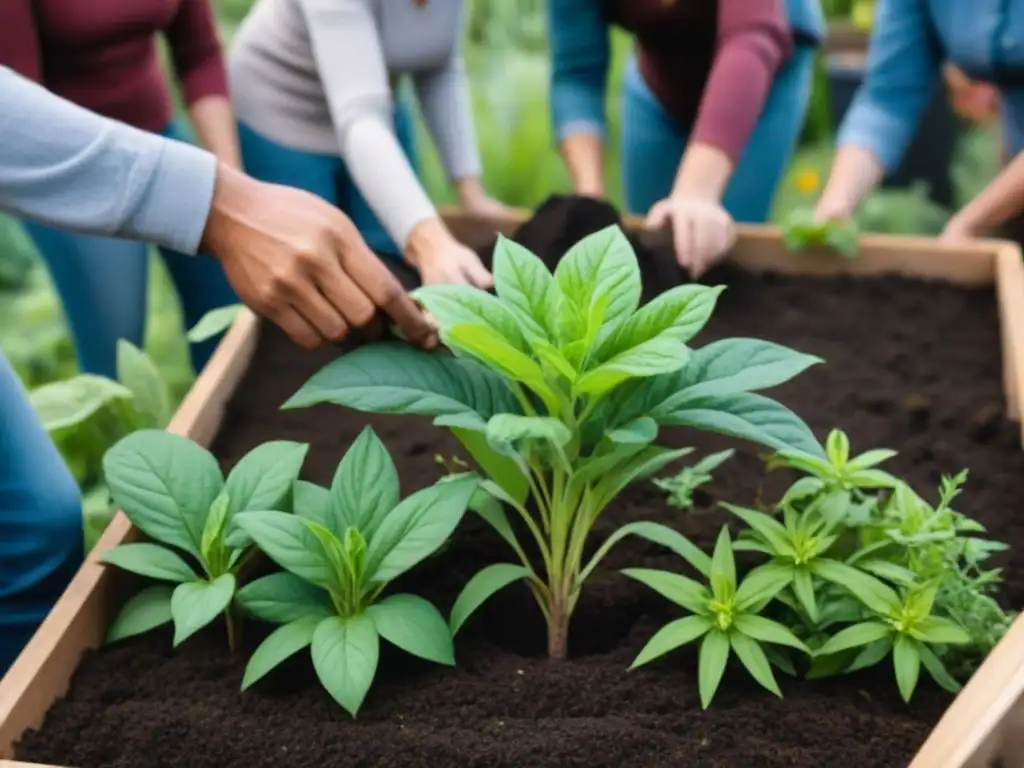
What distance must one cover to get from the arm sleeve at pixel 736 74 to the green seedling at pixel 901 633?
2.97ft

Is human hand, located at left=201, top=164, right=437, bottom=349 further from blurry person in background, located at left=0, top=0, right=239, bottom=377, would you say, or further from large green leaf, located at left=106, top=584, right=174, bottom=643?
blurry person in background, located at left=0, top=0, right=239, bottom=377

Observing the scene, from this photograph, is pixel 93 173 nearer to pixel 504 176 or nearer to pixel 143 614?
pixel 143 614

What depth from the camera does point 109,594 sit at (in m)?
1.02

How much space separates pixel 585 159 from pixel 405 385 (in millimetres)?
1076

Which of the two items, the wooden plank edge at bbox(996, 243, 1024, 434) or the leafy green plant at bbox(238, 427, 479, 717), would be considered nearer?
the leafy green plant at bbox(238, 427, 479, 717)

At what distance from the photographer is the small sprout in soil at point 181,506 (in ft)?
3.15

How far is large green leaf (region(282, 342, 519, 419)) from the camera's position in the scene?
880 mm

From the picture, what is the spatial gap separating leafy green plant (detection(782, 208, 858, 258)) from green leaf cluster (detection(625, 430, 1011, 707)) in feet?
2.44

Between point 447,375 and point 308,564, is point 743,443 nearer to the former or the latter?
point 447,375

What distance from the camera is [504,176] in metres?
2.81

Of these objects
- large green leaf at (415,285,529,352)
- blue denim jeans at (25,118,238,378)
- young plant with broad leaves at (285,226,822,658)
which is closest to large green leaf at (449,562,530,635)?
young plant with broad leaves at (285,226,822,658)

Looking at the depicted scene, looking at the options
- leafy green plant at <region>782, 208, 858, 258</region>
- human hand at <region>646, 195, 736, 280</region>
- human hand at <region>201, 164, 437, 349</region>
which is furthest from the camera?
leafy green plant at <region>782, 208, 858, 258</region>

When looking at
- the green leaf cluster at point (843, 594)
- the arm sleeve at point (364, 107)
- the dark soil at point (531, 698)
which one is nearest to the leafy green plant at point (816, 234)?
the dark soil at point (531, 698)

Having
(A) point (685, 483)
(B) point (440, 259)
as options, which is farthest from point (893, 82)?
(A) point (685, 483)
